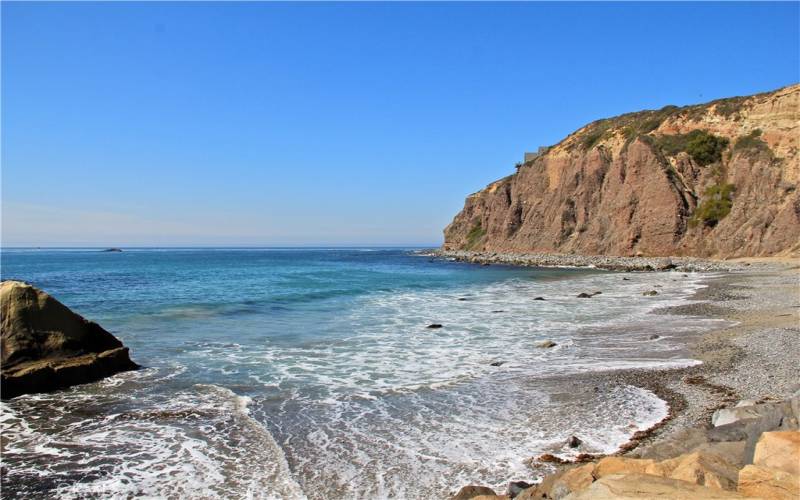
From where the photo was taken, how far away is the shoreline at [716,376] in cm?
775

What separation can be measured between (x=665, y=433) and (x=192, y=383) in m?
9.92

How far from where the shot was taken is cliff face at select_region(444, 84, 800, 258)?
53.3 metres

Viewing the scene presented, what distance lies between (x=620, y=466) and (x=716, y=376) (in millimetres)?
8140

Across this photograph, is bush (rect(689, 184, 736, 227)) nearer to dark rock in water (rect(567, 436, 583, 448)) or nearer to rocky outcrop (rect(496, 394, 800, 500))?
dark rock in water (rect(567, 436, 583, 448))

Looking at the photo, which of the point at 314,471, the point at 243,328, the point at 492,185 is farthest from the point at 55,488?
the point at 492,185

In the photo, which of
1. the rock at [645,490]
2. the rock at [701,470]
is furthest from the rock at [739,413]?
the rock at [645,490]

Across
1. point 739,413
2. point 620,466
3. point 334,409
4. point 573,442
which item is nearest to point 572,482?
point 620,466

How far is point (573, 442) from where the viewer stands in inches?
322

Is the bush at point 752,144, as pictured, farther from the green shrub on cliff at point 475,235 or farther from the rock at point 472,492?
the rock at point 472,492

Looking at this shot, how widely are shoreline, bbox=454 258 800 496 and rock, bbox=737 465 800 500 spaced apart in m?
3.01

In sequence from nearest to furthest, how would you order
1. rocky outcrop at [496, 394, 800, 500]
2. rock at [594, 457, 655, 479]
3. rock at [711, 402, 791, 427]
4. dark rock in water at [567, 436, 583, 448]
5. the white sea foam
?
1. rocky outcrop at [496, 394, 800, 500]
2. rock at [594, 457, 655, 479]
3. the white sea foam
4. rock at [711, 402, 791, 427]
5. dark rock in water at [567, 436, 583, 448]

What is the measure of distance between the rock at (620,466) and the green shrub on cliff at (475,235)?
95.1 metres

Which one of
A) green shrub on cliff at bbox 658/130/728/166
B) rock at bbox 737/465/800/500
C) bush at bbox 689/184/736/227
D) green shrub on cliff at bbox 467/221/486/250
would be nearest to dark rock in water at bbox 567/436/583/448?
rock at bbox 737/465/800/500

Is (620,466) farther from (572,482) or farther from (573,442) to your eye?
(573,442)
